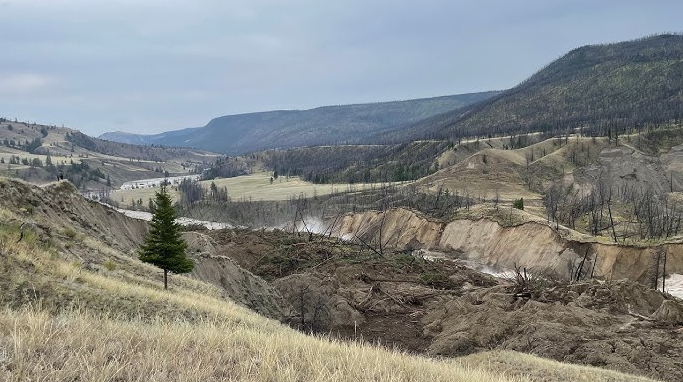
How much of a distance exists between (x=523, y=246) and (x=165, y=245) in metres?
37.9

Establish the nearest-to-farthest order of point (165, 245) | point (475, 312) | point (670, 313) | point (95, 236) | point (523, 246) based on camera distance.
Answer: point (165, 245)
point (670, 313)
point (95, 236)
point (475, 312)
point (523, 246)

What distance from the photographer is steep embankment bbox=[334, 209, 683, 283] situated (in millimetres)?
38594

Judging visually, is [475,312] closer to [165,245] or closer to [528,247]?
[165,245]

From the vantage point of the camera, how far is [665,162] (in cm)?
9506

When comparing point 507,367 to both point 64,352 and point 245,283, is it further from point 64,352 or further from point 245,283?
point 245,283

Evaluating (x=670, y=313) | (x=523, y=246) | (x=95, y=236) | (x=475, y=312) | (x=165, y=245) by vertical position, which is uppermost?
(x=165, y=245)

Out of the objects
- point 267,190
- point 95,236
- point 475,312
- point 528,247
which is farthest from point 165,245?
point 267,190

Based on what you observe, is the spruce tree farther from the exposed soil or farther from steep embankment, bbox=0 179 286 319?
the exposed soil

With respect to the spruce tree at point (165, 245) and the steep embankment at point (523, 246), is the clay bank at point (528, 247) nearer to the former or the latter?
the steep embankment at point (523, 246)

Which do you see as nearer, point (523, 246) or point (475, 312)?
point (475, 312)

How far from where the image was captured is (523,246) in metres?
46.1

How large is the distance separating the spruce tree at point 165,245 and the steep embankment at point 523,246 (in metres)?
29.7

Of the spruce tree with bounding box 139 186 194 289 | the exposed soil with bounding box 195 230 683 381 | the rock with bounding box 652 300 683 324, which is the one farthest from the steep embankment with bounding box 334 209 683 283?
the spruce tree with bounding box 139 186 194 289

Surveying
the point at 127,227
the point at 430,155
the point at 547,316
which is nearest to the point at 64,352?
the point at 547,316
